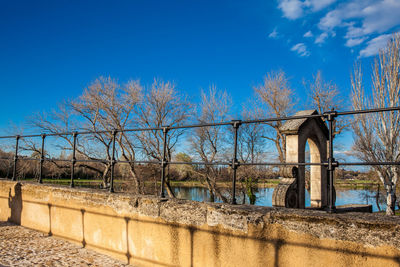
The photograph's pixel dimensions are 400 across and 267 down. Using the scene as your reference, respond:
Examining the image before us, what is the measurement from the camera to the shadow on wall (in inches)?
222

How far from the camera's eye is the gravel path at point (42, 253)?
3.75 metres

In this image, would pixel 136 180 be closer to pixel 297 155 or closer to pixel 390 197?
pixel 390 197

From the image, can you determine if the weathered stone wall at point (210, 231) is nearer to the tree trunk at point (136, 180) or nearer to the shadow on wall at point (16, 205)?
the shadow on wall at point (16, 205)

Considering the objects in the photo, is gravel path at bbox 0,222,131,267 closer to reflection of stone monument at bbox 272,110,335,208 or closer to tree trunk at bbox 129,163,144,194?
reflection of stone monument at bbox 272,110,335,208

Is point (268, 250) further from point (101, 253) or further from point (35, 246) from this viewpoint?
point (35, 246)

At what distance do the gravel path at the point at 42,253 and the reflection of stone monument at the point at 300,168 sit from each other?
138 inches

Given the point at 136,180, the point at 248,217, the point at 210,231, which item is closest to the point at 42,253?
the point at 210,231

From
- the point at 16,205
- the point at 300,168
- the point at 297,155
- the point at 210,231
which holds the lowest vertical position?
the point at 16,205

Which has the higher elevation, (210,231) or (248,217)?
(248,217)

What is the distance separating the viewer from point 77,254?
4059 millimetres

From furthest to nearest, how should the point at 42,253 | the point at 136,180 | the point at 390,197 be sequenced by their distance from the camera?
the point at 136,180, the point at 390,197, the point at 42,253

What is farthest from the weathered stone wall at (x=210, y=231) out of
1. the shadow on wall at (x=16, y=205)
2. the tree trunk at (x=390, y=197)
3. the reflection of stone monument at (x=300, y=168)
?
the tree trunk at (x=390, y=197)

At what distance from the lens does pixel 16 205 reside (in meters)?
5.73

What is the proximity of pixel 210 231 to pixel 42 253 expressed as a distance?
8.30 feet
